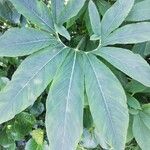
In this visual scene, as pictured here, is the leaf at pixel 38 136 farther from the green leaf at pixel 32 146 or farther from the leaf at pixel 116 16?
the leaf at pixel 116 16

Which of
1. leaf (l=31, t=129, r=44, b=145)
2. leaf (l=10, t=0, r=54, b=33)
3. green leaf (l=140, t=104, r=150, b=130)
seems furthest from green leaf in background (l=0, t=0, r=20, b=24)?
green leaf (l=140, t=104, r=150, b=130)

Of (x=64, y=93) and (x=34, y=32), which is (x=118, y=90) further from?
(x=34, y=32)

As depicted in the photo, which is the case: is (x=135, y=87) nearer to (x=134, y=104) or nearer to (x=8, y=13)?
(x=134, y=104)

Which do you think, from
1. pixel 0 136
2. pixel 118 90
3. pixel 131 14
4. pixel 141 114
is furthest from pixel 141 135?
pixel 0 136

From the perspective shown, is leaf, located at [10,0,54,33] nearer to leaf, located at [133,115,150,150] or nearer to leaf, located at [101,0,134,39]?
leaf, located at [101,0,134,39]

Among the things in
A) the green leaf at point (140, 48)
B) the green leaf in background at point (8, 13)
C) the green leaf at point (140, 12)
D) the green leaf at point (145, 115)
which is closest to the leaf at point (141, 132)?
the green leaf at point (145, 115)
